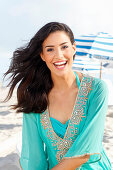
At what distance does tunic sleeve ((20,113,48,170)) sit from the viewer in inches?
87.0

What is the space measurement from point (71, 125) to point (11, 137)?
3.15 meters

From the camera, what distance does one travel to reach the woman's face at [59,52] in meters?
2.06

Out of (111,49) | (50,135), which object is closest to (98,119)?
(50,135)

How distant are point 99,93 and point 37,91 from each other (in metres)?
0.66

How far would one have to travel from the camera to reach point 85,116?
207cm

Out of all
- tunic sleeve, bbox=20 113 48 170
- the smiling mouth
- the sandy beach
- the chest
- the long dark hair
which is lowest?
the sandy beach

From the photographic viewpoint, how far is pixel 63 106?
2242mm

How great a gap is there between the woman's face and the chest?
9.3 inches

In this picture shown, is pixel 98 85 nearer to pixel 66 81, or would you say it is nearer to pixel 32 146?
pixel 66 81

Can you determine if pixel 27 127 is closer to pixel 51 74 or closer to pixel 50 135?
pixel 50 135

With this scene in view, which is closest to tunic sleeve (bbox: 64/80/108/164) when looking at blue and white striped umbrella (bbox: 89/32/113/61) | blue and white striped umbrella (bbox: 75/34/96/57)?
blue and white striped umbrella (bbox: 89/32/113/61)

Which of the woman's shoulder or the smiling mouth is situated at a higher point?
the smiling mouth

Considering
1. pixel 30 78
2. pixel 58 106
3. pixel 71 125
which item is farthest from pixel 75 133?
pixel 30 78

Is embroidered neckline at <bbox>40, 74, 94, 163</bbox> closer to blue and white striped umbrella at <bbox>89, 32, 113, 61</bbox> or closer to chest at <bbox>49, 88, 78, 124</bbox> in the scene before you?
chest at <bbox>49, 88, 78, 124</bbox>
